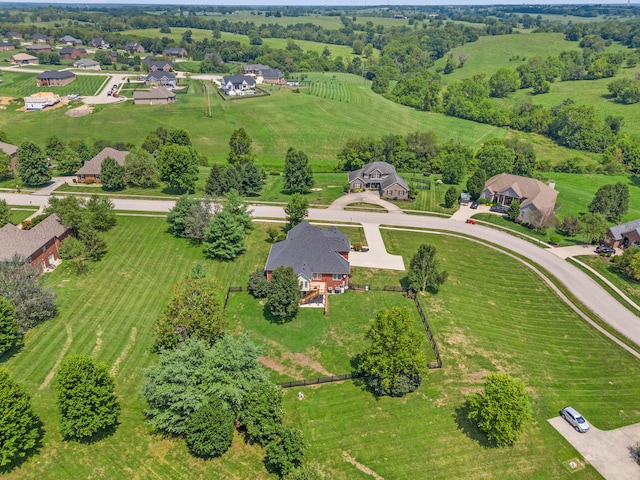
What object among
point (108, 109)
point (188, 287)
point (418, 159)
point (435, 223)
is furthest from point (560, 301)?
point (108, 109)

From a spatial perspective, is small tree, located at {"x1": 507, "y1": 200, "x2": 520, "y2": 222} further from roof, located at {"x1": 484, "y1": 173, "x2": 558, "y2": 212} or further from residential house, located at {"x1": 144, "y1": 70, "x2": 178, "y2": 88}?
residential house, located at {"x1": 144, "y1": 70, "x2": 178, "y2": 88}

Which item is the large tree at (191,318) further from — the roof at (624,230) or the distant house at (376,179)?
the roof at (624,230)

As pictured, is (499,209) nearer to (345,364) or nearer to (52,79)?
(345,364)

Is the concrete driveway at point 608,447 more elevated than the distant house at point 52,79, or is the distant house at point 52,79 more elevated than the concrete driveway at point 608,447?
the concrete driveway at point 608,447

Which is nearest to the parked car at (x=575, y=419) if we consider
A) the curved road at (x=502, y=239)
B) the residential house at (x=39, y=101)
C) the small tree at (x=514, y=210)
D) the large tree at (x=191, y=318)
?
the curved road at (x=502, y=239)

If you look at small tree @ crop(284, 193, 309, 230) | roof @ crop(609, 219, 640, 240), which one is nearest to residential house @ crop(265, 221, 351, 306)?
small tree @ crop(284, 193, 309, 230)
